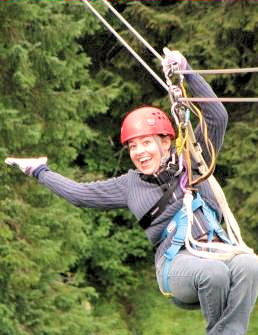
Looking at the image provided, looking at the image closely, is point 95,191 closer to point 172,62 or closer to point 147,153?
point 147,153

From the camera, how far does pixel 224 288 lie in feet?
8.82

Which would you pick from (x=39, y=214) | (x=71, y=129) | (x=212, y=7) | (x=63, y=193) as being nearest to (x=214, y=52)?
(x=212, y=7)

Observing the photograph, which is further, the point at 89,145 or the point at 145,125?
the point at 89,145

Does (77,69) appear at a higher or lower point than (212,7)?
lower

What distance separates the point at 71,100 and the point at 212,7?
249cm

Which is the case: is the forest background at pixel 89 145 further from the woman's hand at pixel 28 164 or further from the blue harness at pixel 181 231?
the blue harness at pixel 181 231

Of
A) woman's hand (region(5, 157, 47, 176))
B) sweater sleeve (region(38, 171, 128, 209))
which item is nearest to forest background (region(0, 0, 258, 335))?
woman's hand (region(5, 157, 47, 176))

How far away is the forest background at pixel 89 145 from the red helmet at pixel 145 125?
3.01 m

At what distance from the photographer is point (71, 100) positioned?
6.77 m

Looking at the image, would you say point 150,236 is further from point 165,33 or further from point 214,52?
point 165,33

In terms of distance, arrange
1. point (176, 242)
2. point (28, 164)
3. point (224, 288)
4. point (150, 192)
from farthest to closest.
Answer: point (28, 164), point (150, 192), point (176, 242), point (224, 288)

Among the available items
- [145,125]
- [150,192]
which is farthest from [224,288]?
[145,125]

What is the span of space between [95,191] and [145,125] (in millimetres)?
429

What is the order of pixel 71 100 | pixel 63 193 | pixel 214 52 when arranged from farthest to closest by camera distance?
pixel 214 52 → pixel 71 100 → pixel 63 193
